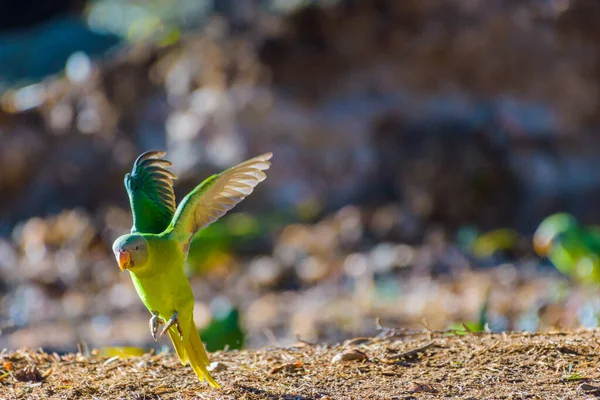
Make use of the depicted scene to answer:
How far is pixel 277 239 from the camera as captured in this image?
28.6 ft

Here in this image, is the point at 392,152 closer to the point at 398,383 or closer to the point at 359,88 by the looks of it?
the point at 359,88

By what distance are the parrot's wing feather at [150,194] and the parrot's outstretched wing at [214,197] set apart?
0.17m

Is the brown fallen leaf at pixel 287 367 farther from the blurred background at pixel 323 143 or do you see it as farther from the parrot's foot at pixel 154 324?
the blurred background at pixel 323 143

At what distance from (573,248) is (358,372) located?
136 inches

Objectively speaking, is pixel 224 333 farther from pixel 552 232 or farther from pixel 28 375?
pixel 552 232

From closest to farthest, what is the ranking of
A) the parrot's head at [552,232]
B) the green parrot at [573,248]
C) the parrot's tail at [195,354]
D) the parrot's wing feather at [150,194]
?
the parrot's tail at [195,354], the parrot's wing feather at [150,194], the green parrot at [573,248], the parrot's head at [552,232]

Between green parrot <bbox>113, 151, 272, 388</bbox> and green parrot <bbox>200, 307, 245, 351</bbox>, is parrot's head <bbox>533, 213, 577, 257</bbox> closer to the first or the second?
green parrot <bbox>200, 307, 245, 351</bbox>

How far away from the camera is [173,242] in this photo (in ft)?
7.97

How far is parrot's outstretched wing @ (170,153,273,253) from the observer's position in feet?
8.04

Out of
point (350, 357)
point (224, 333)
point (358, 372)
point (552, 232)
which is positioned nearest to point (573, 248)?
point (552, 232)

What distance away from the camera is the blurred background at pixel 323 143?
25.7 feet

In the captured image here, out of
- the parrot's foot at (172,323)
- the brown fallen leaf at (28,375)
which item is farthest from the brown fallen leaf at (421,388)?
the brown fallen leaf at (28,375)

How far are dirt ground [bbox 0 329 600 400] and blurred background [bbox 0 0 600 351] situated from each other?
416cm

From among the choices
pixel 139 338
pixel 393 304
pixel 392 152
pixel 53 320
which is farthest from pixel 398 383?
pixel 392 152
